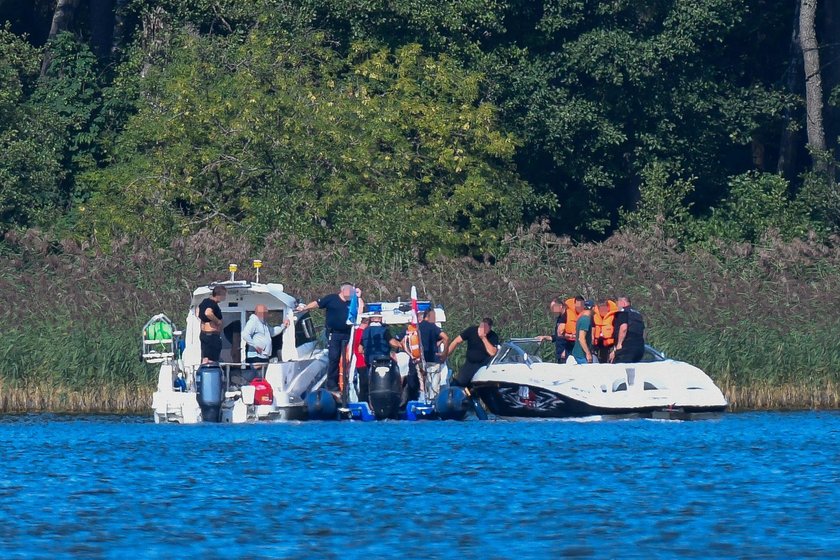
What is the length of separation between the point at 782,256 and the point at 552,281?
4.46m

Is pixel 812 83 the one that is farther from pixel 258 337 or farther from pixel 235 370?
pixel 258 337

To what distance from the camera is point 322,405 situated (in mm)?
27547

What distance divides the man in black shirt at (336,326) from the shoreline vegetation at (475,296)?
392cm

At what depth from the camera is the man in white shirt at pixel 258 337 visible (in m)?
27.8

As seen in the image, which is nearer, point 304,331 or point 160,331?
point 160,331


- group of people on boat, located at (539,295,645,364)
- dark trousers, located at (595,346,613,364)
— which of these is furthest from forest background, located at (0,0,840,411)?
dark trousers, located at (595,346,613,364)

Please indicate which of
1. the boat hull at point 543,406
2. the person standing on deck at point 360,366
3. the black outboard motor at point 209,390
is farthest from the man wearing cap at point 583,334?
the black outboard motor at point 209,390

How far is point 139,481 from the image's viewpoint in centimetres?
2036

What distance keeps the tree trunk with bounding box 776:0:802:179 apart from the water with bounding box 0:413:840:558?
19.0 metres

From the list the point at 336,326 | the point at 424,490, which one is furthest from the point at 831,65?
the point at 424,490

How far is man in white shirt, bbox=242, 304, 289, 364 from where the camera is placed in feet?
91.2

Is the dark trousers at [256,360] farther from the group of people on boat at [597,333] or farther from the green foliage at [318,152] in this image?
the green foliage at [318,152]

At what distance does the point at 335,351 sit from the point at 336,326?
0.37 m

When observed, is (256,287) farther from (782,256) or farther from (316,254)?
(782,256)
